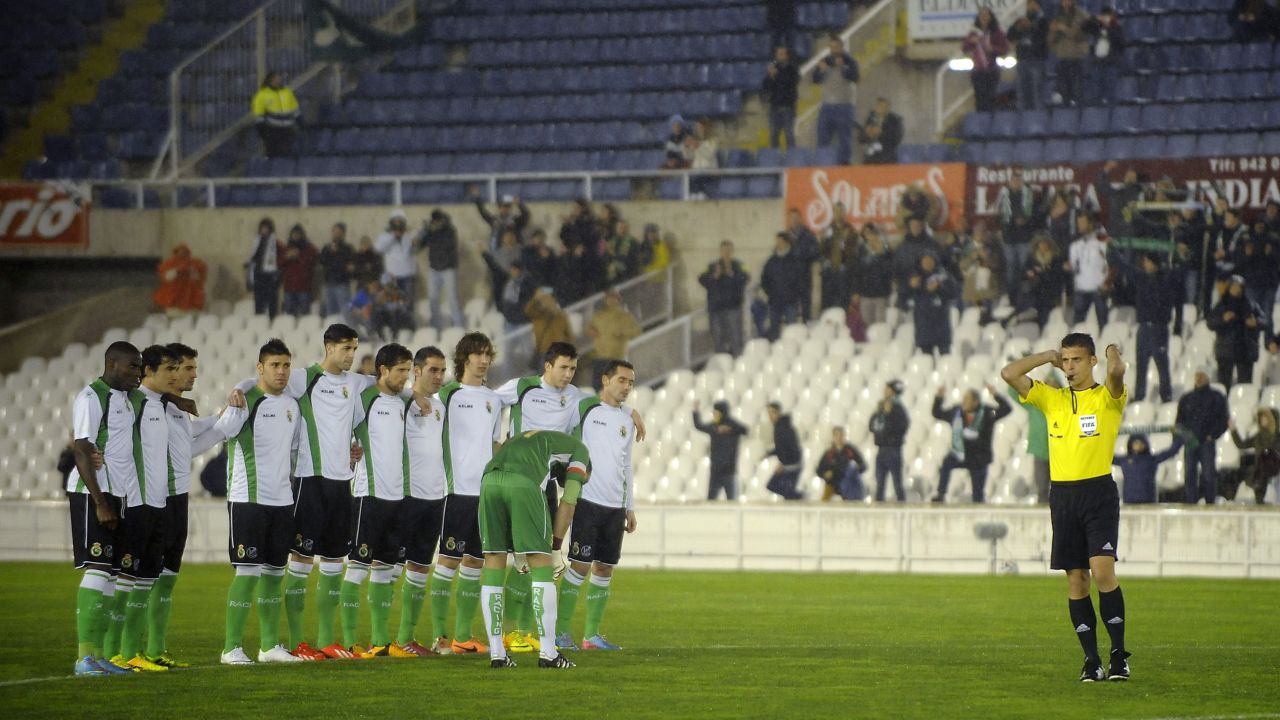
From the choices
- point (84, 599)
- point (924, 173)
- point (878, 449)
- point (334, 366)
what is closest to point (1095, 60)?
point (924, 173)

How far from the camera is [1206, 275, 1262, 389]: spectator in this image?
24.5m

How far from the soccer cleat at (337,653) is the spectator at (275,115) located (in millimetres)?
22427

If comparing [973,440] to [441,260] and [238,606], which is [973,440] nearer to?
[441,260]

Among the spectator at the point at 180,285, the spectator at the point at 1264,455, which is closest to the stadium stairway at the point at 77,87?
the spectator at the point at 180,285

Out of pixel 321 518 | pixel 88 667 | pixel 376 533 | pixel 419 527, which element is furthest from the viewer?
pixel 419 527

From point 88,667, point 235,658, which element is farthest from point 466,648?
point 88,667

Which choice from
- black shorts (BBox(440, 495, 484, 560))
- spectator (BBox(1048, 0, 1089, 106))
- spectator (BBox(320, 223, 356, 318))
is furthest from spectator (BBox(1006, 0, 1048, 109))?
black shorts (BBox(440, 495, 484, 560))

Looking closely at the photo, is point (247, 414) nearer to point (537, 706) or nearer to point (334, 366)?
point (334, 366)

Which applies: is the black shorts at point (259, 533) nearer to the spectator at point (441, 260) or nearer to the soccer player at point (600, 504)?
the soccer player at point (600, 504)

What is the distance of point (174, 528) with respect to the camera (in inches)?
517

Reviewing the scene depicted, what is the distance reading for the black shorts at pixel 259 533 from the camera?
43.2 ft

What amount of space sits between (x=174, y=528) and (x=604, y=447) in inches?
125

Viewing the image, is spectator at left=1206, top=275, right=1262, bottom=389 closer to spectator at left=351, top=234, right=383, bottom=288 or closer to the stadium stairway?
spectator at left=351, top=234, right=383, bottom=288

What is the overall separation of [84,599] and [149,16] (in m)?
29.5
